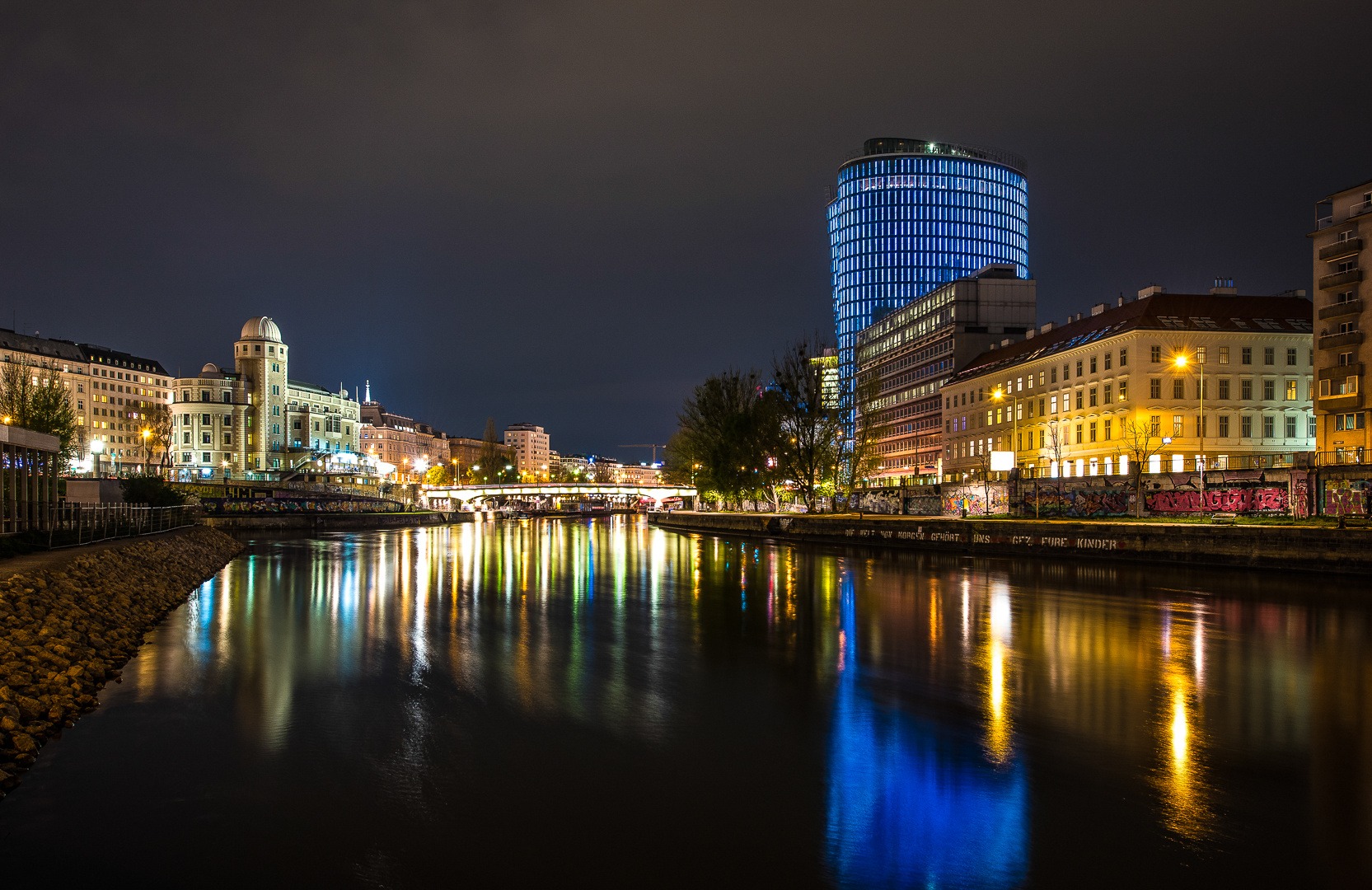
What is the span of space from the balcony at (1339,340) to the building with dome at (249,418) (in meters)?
148

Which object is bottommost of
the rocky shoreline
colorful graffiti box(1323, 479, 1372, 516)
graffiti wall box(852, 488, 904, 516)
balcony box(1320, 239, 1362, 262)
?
the rocky shoreline

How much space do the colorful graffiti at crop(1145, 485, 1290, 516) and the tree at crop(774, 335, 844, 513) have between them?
3593 centimetres

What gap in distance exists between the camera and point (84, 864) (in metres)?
8.85

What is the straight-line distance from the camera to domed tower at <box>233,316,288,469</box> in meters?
161

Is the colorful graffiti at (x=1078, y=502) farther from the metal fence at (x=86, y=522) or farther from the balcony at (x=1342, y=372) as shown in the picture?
the metal fence at (x=86, y=522)

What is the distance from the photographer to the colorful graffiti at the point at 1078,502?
49.8 m

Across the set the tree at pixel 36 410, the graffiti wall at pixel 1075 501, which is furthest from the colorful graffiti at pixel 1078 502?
Answer: the tree at pixel 36 410

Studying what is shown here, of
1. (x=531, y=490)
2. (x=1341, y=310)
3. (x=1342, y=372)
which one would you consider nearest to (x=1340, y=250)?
(x=1341, y=310)

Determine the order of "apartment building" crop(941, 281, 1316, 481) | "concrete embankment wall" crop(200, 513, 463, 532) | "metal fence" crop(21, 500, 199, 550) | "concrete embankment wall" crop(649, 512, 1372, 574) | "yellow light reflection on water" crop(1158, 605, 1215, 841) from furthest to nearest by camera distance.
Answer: "concrete embankment wall" crop(200, 513, 463, 532), "apartment building" crop(941, 281, 1316, 481), "concrete embankment wall" crop(649, 512, 1372, 574), "metal fence" crop(21, 500, 199, 550), "yellow light reflection on water" crop(1158, 605, 1215, 841)

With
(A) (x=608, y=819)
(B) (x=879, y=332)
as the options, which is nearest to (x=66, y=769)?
(A) (x=608, y=819)

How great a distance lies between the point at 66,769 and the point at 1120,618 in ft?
77.0

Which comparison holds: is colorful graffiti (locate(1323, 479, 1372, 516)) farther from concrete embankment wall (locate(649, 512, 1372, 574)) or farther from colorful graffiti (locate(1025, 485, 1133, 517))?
colorful graffiti (locate(1025, 485, 1133, 517))

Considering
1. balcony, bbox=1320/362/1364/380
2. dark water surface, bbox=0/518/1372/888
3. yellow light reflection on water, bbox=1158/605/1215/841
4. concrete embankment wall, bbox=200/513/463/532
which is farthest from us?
concrete embankment wall, bbox=200/513/463/532

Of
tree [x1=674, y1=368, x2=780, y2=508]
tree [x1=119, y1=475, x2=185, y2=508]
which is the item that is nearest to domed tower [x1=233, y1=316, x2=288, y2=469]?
tree [x1=674, y1=368, x2=780, y2=508]
